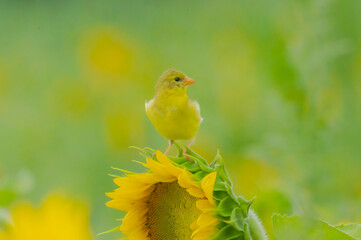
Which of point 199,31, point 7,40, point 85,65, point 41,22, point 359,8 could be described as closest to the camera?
point 359,8

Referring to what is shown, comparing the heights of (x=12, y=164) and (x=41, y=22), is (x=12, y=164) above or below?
below

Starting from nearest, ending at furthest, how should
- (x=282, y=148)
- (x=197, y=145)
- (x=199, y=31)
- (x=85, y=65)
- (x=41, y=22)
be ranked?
(x=282, y=148), (x=197, y=145), (x=85, y=65), (x=199, y=31), (x=41, y=22)

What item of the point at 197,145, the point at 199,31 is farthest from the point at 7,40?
the point at 197,145

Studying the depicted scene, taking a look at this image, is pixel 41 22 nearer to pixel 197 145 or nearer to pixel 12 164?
pixel 12 164

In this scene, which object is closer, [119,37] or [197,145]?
[197,145]

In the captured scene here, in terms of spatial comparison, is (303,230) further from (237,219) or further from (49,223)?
(49,223)

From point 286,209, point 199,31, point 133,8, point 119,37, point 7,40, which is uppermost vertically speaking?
point 133,8
